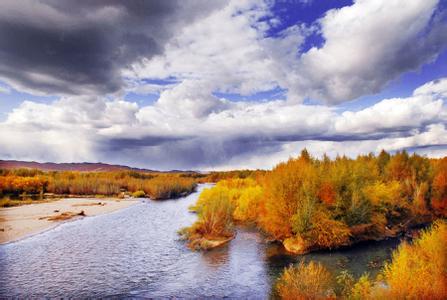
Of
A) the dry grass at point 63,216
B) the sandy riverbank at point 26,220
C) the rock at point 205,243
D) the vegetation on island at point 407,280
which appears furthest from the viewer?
the dry grass at point 63,216

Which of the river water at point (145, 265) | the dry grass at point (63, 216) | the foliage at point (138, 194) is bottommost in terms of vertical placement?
the river water at point (145, 265)

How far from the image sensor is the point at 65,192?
133250 millimetres

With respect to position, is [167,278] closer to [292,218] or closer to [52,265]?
[52,265]

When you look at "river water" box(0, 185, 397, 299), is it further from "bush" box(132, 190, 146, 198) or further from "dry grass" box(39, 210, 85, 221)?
"bush" box(132, 190, 146, 198)

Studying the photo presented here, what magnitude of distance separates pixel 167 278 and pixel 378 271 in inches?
863

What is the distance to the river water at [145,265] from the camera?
3028cm

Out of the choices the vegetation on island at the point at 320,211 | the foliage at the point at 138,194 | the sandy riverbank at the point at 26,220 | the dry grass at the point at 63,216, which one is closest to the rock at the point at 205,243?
the vegetation on island at the point at 320,211

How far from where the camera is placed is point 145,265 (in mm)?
39031

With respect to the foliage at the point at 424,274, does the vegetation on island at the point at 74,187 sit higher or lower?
higher

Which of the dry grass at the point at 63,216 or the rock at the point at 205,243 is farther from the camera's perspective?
the dry grass at the point at 63,216

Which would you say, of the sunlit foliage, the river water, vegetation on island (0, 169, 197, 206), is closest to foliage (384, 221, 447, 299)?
the river water

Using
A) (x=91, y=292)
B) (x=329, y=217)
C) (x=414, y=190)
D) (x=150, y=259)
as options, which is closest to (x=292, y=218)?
(x=329, y=217)

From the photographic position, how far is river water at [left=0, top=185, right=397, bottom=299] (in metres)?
30.3

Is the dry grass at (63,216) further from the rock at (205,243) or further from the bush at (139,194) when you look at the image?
the bush at (139,194)
